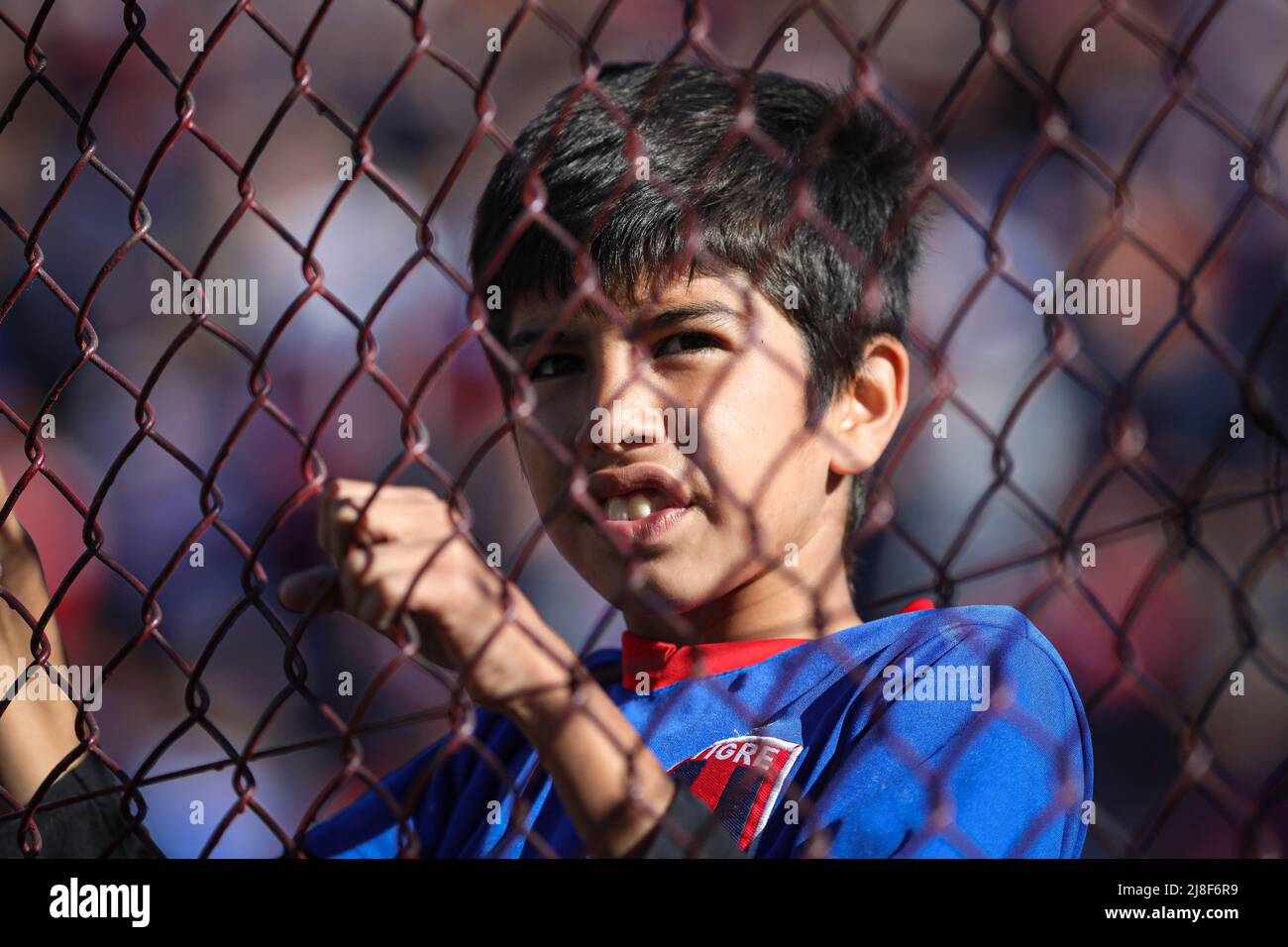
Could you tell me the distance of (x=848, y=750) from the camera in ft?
3.48

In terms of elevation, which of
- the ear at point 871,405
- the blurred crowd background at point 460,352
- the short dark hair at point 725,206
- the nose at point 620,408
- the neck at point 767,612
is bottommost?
the neck at point 767,612

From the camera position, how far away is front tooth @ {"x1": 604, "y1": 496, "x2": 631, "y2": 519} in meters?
1.19

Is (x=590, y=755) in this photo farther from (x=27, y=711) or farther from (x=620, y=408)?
(x=27, y=711)

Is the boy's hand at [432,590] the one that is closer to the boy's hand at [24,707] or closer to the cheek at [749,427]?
the cheek at [749,427]

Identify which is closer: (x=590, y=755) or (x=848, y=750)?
(x=590, y=755)

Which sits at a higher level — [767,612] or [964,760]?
[767,612]

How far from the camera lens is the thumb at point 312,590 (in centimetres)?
94

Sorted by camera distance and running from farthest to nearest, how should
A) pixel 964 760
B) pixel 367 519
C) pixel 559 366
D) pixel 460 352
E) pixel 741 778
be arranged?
1. pixel 460 352
2. pixel 559 366
3. pixel 741 778
4. pixel 964 760
5. pixel 367 519

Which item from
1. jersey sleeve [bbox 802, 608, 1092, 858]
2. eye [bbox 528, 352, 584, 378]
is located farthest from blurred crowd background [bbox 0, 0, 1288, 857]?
jersey sleeve [bbox 802, 608, 1092, 858]

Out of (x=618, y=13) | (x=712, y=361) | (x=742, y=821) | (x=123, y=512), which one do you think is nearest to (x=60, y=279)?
(x=123, y=512)

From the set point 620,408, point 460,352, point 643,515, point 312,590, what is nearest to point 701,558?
point 643,515

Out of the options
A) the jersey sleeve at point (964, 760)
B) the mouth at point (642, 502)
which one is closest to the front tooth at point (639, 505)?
the mouth at point (642, 502)

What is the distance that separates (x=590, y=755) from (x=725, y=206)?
605 millimetres

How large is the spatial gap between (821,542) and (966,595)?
1269 mm
